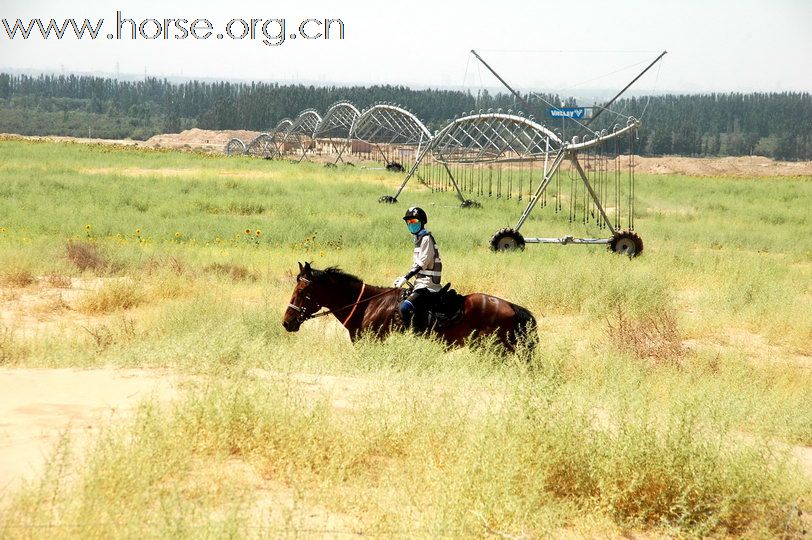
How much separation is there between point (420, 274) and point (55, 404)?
451 cm

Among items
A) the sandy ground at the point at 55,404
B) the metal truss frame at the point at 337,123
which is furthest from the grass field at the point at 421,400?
the metal truss frame at the point at 337,123

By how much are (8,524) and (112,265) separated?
13999 mm

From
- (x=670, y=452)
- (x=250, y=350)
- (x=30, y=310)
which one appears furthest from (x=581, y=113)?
(x=670, y=452)

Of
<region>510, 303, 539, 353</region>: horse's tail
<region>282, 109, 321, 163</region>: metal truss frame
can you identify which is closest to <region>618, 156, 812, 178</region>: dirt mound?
<region>282, 109, 321, 163</region>: metal truss frame

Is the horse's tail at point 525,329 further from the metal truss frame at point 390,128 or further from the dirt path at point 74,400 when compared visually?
the metal truss frame at point 390,128

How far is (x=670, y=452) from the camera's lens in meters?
6.45

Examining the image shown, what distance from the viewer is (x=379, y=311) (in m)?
11.2

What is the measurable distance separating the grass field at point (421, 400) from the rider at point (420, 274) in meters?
0.44

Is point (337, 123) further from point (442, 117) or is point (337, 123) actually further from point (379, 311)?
point (442, 117)

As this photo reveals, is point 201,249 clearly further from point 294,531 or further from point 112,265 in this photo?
point 294,531

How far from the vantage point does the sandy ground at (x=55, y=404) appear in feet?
20.1

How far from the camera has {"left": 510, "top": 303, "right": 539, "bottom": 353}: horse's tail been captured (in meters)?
10.6

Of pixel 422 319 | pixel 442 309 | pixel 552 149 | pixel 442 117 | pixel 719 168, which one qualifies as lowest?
pixel 422 319

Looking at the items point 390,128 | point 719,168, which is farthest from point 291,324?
point 719,168
